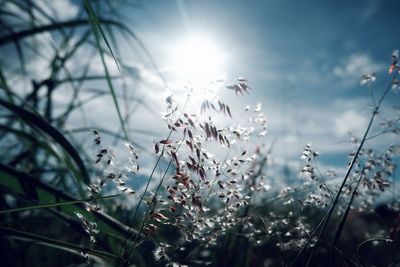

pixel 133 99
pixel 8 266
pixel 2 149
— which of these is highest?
pixel 133 99

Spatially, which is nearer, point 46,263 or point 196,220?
point 196,220

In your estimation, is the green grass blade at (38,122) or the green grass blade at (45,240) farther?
the green grass blade at (38,122)

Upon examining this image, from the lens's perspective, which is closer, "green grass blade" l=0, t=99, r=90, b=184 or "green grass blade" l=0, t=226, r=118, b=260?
"green grass blade" l=0, t=226, r=118, b=260

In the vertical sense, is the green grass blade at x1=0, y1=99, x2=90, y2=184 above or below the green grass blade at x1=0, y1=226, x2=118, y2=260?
above

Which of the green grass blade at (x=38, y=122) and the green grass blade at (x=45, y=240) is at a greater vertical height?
the green grass blade at (x=38, y=122)

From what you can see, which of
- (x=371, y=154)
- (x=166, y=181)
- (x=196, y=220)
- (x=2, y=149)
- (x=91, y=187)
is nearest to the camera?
(x=91, y=187)

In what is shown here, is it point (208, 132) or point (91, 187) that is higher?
point (208, 132)

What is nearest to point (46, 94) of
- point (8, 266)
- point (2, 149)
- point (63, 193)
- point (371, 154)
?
point (2, 149)

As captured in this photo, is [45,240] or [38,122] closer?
[45,240]

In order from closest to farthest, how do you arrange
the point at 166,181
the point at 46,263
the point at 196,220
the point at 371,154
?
the point at 166,181, the point at 196,220, the point at 371,154, the point at 46,263

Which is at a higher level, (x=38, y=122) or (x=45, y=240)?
(x=38, y=122)

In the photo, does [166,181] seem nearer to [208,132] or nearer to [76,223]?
[208,132]
